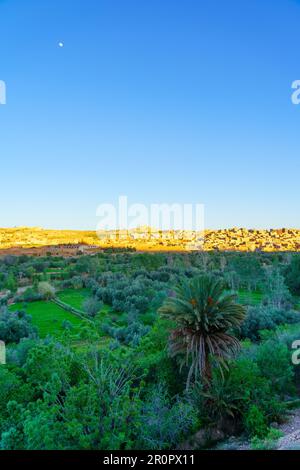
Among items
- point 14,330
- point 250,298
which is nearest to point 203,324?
point 14,330

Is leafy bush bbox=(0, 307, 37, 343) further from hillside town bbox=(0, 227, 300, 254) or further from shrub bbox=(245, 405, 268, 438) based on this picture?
hillside town bbox=(0, 227, 300, 254)

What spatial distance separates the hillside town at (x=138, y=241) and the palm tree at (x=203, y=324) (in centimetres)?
8148

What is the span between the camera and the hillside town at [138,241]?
336 feet

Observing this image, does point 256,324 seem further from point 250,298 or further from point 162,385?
point 250,298

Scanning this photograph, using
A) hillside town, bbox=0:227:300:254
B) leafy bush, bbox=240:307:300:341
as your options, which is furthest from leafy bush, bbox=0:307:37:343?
hillside town, bbox=0:227:300:254

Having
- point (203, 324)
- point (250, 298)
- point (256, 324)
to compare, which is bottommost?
point (250, 298)

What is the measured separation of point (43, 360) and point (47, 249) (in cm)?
8650

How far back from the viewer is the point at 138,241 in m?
112

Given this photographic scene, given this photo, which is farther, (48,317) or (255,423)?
(48,317)

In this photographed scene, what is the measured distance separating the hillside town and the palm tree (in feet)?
267

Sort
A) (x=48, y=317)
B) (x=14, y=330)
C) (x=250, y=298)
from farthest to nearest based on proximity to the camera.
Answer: (x=250, y=298)
(x=48, y=317)
(x=14, y=330)

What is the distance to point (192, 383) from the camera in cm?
1430

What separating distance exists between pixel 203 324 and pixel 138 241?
326 ft

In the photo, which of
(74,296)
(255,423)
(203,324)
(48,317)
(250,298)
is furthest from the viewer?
(74,296)
